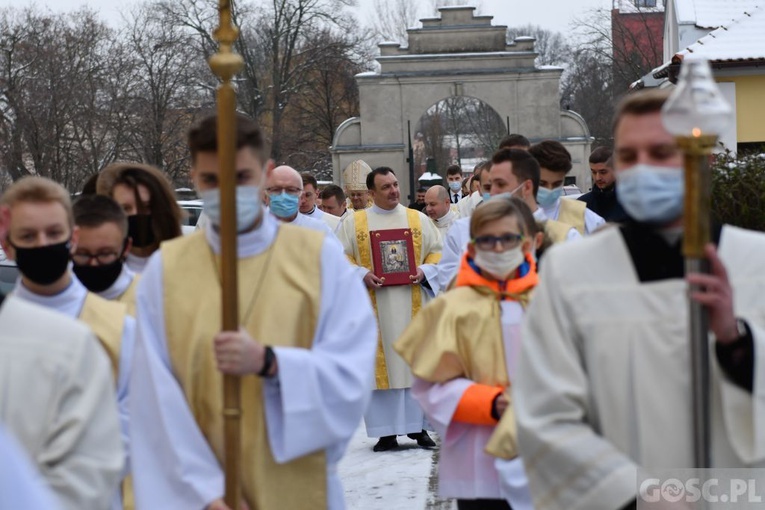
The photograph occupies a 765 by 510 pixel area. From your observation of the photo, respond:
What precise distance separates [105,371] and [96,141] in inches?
1318

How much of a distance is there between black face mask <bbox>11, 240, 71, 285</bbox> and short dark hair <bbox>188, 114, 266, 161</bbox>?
756 millimetres

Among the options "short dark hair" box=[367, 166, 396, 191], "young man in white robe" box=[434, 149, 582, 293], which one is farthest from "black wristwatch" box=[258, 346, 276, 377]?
"short dark hair" box=[367, 166, 396, 191]

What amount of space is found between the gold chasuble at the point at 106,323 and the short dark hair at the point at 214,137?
1.01 m

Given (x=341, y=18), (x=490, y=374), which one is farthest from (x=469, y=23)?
(x=490, y=374)

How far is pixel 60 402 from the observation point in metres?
3.35

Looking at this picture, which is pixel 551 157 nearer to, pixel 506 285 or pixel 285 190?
pixel 506 285

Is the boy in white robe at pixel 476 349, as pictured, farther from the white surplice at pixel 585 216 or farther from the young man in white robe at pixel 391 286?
the young man in white robe at pixel 391 286

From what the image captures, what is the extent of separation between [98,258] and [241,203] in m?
1.76

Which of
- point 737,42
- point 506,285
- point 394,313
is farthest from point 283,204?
point 737,42

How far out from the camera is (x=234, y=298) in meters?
3.94

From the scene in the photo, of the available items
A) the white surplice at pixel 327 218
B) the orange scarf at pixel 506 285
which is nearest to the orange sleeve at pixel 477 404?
the orange scarf at pixel 506 285

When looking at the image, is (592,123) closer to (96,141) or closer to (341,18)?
(341,18)

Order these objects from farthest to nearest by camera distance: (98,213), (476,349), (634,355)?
(98,213)
(476,349)
(634,355)

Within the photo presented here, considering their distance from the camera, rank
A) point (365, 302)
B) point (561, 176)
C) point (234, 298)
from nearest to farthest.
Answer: point (234, 298)
point (365, 302)
point (561, 176)
